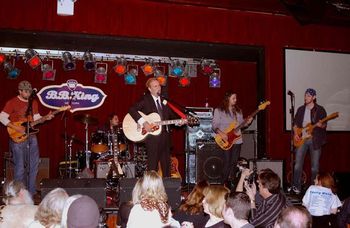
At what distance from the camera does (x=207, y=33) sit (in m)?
10.1

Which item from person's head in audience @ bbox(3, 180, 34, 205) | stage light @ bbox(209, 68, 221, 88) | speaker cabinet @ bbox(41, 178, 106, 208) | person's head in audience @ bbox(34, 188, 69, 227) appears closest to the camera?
person's head in audience @ bbox(34, 188, 69, 227)

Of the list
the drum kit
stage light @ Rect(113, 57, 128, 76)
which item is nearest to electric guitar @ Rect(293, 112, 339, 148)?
the drum kit

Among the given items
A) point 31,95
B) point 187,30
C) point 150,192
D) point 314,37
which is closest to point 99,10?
point 187,30

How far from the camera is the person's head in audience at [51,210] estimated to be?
3391mm

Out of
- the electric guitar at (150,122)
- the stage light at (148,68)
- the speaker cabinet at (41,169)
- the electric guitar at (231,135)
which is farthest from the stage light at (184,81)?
the electric guitar at (150,122)

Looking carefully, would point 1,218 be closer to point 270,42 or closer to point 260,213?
A: point 260,213

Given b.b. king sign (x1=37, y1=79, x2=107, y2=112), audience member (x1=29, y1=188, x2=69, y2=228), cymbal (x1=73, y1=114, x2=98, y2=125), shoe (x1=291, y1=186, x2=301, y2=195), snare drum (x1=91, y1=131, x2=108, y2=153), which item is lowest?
shoe (x1=291, y1=186, x2=301, y2=195)

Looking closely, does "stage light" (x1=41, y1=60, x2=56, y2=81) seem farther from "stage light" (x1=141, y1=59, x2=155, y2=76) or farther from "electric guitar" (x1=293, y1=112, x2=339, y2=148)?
"electric guitar" (x1=293, y1=112, x2=339, y2=148)

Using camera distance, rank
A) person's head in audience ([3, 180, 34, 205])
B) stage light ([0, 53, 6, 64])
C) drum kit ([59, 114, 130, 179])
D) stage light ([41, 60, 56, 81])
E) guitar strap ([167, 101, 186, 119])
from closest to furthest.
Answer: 1. person's head in audience ([3, 180, 34, 205])
2. guitar strap ([167, 101, 186, 119])
3. drum kit ([59, 114, 130, 179])
4. stage light ([0, 53, 6, 64])
5. stage light ([41, 60, 56, 81])

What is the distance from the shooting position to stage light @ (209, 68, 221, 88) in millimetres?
13172

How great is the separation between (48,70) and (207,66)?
14.5ft

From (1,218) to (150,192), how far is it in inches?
51.9

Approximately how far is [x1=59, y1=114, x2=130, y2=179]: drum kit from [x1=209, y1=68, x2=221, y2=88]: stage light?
11.7 feet

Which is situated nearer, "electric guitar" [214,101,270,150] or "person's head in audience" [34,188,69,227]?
"person's head in audience" [34,188,69,227]
